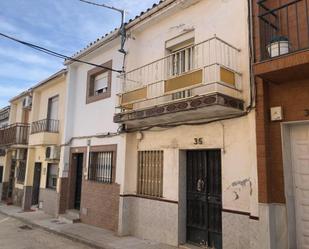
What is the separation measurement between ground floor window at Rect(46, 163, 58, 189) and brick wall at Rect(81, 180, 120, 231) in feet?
9.88

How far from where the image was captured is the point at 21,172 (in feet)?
53.3

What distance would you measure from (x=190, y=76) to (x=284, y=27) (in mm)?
2086

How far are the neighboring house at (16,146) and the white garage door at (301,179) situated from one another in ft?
43.7

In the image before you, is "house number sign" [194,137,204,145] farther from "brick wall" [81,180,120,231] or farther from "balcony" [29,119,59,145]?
"balcony" [29,119,59,145]

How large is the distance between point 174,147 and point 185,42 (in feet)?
9.55

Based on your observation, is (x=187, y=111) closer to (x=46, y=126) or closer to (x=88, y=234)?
(x=88, y=234)

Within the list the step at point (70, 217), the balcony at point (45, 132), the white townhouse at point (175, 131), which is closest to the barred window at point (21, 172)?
the balcony at point (45, 132)

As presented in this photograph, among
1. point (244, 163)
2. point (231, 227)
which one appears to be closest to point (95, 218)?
point (231, 227)

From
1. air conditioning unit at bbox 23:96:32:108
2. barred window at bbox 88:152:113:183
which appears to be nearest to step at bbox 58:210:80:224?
barred window at bbox 88:152:113:183

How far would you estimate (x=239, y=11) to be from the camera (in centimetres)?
653

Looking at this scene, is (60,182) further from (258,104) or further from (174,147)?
(258,104)

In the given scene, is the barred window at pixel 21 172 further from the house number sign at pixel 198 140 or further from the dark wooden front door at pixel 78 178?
the house number sign at pixel 198 140

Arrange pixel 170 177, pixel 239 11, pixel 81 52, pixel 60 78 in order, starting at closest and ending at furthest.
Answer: pixel 239 11, pixel 170 177, pixel 81 52, pixel 60 78

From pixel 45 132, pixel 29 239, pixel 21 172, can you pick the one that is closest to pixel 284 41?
pixel 29 239
